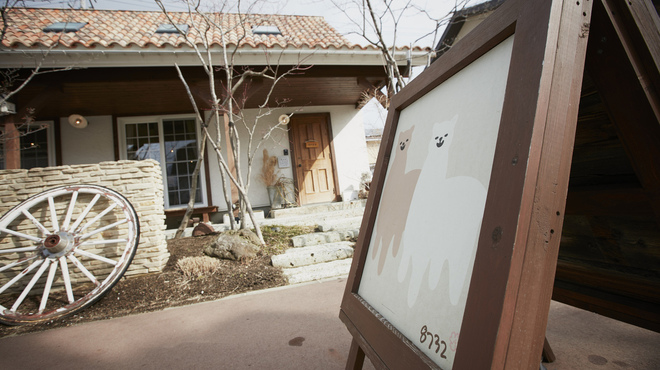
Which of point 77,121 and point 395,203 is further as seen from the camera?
point 77,121

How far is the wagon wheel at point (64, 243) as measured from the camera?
312 cm

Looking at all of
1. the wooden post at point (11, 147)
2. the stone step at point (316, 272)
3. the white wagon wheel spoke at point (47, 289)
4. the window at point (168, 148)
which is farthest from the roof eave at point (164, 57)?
the stone step at point (316, 272)

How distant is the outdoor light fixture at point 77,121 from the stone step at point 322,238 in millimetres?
5677

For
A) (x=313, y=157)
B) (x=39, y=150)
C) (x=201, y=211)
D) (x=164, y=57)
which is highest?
(x=164, y=57)

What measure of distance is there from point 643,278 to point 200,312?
2.87 metres

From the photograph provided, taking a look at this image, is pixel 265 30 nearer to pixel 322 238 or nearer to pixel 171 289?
pixel 322 238

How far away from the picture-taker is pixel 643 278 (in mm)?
1034

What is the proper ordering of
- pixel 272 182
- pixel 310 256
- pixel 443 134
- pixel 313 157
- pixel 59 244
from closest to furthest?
pixel 443 134 < pixel 59 244 < pixel 310 256 < pixel 272 182 < pixel 313 157

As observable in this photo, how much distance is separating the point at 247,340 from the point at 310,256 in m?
1.85

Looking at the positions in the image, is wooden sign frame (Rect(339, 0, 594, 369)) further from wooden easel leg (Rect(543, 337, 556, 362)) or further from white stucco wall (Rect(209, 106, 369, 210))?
white stucco wall (Rect(209, 106, 369, 210))

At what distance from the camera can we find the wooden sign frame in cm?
55

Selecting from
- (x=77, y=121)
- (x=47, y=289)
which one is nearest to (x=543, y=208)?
(x=47, y=289)

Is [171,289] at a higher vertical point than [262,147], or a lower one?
lower

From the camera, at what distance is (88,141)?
6766 millimetres
